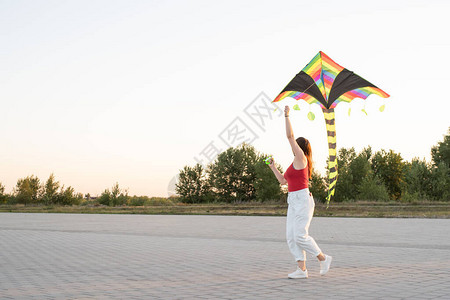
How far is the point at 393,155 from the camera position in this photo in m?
70.1

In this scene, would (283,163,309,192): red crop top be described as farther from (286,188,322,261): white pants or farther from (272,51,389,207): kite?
(272,51,389,207): kite

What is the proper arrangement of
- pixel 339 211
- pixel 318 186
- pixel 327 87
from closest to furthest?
pixel 327 87, pixel 339 211, pixel 318 186

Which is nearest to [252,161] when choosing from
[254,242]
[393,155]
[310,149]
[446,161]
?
[393,155]

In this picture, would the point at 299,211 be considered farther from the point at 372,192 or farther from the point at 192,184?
the point at 192,184

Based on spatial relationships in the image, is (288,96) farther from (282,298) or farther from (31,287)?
(31,287)

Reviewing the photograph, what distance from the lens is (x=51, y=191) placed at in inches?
2092

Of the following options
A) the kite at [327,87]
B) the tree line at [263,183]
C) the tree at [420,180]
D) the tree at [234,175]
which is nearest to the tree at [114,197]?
the tree line at [263,183]

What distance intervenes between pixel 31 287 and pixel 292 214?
3.47 metres

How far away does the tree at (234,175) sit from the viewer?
224 ft

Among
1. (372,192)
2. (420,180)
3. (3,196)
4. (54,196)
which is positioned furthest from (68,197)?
(420,180)

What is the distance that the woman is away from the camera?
6.14 metres

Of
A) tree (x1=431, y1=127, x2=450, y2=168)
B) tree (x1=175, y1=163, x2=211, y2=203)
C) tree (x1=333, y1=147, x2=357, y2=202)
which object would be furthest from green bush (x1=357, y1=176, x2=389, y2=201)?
tree (x1=175, y1=163, x2=211, y2=203)

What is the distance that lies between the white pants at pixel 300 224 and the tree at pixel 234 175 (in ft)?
201

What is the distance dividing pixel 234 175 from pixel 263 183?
9336 millimetres
